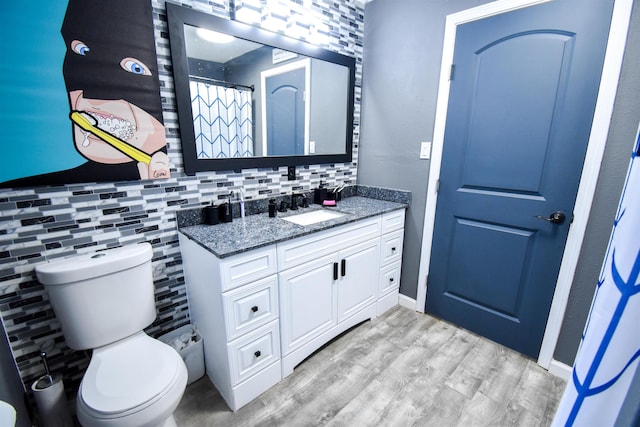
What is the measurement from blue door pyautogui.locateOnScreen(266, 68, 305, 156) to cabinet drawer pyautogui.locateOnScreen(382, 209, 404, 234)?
0.79 m

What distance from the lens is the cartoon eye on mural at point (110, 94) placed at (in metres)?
1.21

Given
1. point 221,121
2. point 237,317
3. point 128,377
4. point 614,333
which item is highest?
point 221,121

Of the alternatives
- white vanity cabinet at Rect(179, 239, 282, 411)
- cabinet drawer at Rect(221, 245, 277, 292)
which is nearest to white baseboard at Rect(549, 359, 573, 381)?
white vanity cabinet at Rect(179, 239, 282, 411)

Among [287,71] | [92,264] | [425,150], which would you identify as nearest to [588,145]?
[425,150]

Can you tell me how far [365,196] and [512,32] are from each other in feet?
4.71

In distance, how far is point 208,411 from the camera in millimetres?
1441

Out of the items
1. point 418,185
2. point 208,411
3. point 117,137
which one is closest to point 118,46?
point 117,137

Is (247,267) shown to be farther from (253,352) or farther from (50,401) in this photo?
(50,401)

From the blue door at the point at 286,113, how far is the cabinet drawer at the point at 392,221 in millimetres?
794

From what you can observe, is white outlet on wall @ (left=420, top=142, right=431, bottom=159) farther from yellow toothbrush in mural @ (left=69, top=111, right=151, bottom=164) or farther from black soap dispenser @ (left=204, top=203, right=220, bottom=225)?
yellow toothbrush in mural @ (left=69, top=111, right=151, bottom=164)

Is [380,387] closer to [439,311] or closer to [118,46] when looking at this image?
[439,311]

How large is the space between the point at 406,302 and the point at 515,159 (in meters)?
1.34

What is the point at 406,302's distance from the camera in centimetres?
237

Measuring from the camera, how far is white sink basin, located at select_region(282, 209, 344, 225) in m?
1.88
